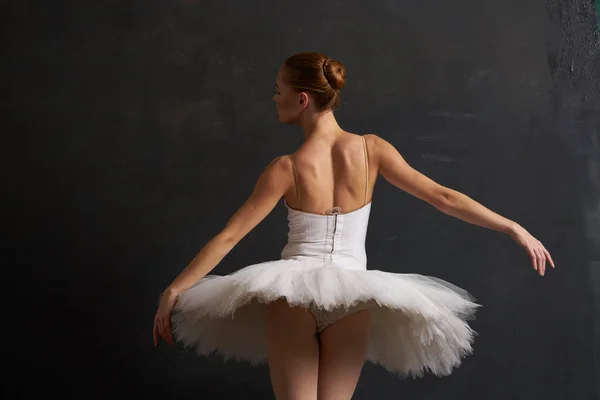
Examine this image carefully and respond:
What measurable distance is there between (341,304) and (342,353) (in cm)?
20

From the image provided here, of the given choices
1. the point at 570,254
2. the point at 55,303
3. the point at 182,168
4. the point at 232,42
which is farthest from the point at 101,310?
the point at 570,254

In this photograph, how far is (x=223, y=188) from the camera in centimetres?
349

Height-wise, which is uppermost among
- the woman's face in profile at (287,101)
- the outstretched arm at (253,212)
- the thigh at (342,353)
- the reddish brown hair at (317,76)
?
the reddish brown hair at (317,76)

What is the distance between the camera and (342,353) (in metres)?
2.37

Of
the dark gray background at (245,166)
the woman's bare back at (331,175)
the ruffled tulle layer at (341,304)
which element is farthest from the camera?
the dark gray background at (245,166)

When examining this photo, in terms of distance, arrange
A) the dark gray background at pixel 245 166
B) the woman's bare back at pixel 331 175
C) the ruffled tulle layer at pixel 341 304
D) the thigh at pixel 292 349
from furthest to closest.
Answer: the dark gray background at pixel 245 166, the woman's bare back at pixel 331 175, the thigh at pixel 292 349, the ruffled tulle layer at pixel 341 304

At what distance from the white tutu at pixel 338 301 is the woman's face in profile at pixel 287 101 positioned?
317 millimetres

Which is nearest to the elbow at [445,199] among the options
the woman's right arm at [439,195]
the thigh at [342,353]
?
the woman's right arm at [439,195]

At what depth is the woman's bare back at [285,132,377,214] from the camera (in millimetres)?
2424

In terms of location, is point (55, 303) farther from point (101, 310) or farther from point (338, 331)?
point (338, 331)

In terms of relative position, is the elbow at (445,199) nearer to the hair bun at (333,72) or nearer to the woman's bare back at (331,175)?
the woman's bare back at (331,175)

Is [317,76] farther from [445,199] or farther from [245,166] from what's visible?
[245,166]

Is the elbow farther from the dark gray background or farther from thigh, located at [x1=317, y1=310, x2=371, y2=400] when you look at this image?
the dark gray background

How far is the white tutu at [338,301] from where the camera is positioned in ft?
7.22
